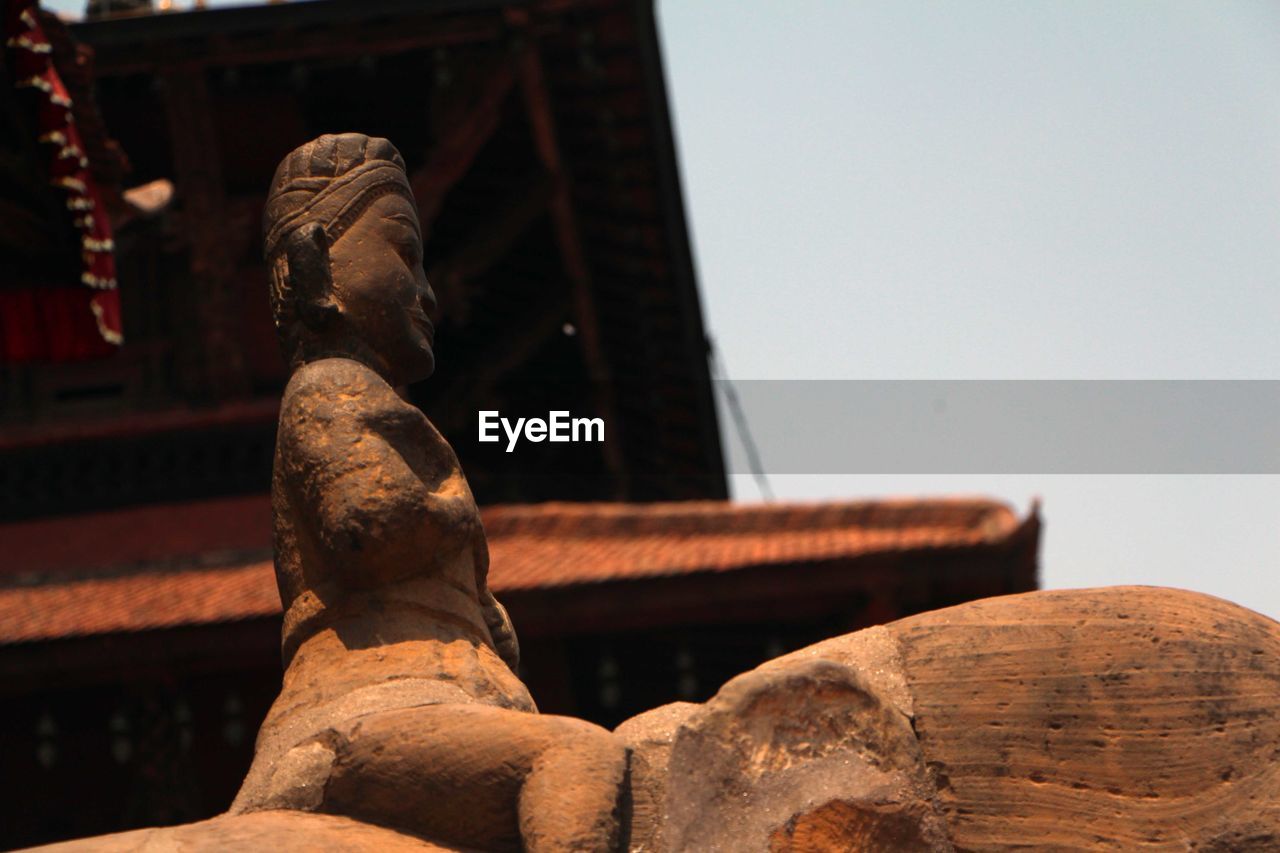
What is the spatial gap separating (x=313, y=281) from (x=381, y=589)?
77 centimetres

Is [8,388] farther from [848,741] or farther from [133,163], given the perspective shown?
[848,741]

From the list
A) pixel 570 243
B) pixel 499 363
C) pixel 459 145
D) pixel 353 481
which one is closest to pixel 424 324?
pixel 353 481

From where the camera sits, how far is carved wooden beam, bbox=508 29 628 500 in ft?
49.9

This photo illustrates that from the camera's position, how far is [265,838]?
4641 mm

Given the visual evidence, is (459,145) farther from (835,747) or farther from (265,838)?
(265,838)

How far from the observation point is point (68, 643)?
11695mm

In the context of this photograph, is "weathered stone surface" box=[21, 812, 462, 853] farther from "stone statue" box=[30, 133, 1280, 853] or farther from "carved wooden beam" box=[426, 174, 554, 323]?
"carved wooden beam" box=[426, 174, 554, 323]

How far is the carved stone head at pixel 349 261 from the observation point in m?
5.73

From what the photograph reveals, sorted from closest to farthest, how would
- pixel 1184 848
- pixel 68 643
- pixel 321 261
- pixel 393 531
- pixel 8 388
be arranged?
pixel 1184 848, pixel 393 531, pixel 321 261, pixel 68 643, pixel 8 388

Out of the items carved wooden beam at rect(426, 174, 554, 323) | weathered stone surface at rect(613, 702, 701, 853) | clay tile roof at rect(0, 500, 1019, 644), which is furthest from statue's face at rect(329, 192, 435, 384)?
carved wooden beam at rect(426, 174, 554, 323)

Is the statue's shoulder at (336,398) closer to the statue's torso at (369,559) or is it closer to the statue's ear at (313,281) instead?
the statue's torso at (369,559)

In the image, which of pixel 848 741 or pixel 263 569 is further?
pixel 263 569

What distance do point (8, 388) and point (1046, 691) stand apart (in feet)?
37.0

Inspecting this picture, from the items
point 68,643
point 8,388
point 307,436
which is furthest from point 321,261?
point 8,388
